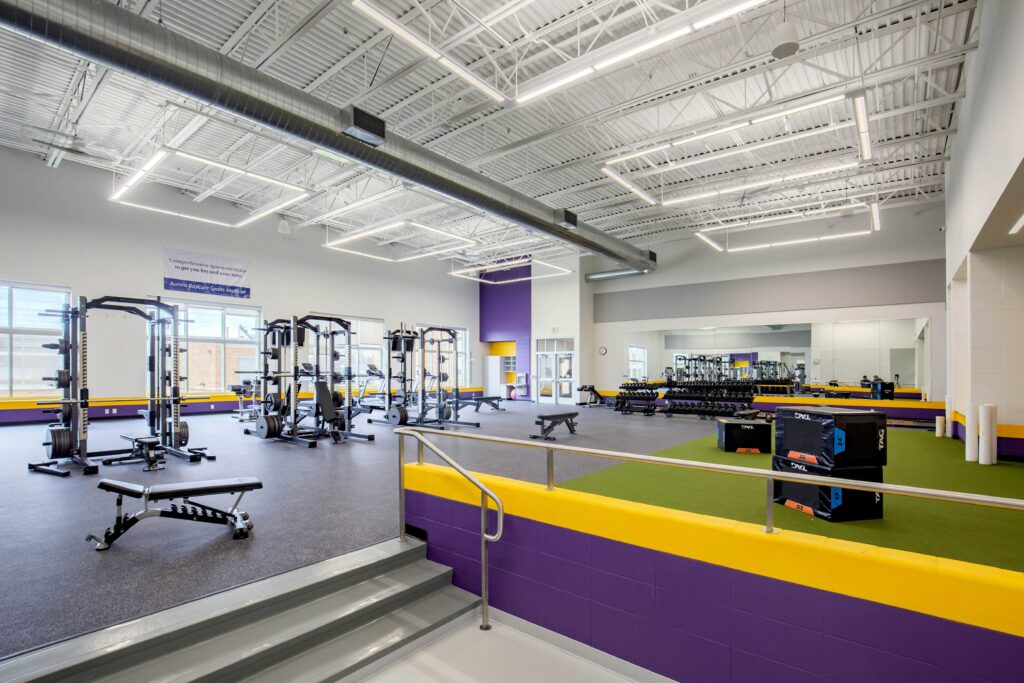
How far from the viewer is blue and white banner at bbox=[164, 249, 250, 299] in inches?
456

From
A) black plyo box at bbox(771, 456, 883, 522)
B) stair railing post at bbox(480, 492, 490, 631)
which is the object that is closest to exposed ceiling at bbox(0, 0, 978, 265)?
black plyo box at bbox(771, 456, 883, 522)

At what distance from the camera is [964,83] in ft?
22.1

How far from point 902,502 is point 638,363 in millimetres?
14302

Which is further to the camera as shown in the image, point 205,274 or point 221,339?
point 221,339

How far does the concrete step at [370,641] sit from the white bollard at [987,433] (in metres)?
6.59

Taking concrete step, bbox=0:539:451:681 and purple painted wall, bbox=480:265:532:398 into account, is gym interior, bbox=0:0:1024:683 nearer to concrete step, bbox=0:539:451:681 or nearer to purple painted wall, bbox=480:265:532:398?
concrete step, bbox=0:539:451:681

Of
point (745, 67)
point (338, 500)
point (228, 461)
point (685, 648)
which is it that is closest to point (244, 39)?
point (228, 461)

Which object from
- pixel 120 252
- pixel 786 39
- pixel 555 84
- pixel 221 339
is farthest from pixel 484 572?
pixel 221 339

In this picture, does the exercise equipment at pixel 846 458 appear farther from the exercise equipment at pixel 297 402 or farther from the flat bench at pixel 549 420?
the exercise equipment at pixel 297 402

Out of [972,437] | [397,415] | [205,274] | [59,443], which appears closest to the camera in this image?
[59,443]

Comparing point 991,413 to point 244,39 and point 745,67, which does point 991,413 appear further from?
point 244,39

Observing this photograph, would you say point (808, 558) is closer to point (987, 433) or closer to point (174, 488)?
point (174, 488)

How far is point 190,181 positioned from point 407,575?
1173 centimetres

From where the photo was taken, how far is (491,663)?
2.64 metres
